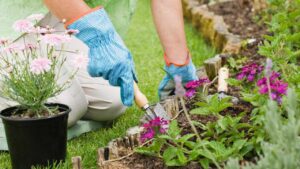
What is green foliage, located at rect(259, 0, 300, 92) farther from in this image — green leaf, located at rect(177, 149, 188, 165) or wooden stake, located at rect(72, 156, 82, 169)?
wooden stake, located at rect(72, 156, 82, 169)

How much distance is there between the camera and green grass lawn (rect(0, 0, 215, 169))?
292 cm

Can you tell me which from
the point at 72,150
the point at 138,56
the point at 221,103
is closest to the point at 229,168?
the point at 221,103

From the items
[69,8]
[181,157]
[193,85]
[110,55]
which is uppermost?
[69,8]

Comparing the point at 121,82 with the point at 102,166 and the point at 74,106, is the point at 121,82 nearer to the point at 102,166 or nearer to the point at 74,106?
the point at 102,166

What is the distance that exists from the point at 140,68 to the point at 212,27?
2.53 ft

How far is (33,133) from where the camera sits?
2502mm

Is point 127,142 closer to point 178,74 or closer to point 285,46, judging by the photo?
point 178,74

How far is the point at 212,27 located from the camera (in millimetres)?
5066

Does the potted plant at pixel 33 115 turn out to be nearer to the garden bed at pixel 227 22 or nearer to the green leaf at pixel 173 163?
the green leaf at pixel 173 163

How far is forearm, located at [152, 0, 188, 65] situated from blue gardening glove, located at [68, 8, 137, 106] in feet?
1.70

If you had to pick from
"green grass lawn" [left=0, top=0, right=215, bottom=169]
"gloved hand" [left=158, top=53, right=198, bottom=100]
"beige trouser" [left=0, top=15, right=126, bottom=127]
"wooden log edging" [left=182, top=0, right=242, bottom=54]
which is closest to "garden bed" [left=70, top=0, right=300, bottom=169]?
"gloved hand" [left=158, top=53, right=198, bottom=100]

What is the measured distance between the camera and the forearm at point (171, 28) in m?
3.02

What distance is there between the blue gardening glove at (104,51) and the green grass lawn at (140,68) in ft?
1.34

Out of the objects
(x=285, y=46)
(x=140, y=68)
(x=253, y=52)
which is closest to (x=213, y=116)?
(x=285, y=46)
